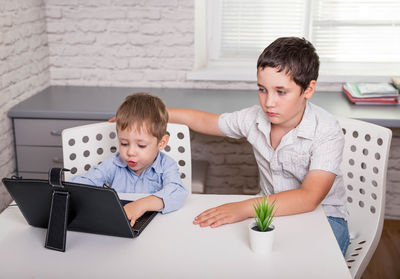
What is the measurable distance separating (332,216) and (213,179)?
1429 millimetres

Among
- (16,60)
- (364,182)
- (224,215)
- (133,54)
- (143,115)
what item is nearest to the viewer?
(224,215)

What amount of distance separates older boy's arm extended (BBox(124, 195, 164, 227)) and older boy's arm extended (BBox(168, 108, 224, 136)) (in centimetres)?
62

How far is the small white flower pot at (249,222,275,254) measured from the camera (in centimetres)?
115

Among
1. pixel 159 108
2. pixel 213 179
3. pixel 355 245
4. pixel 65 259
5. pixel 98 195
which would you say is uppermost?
pixel 159 108

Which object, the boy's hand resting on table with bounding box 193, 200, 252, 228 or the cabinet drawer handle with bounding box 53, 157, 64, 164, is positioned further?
the cabinet drawer handle with bounding box 53, 157, 64, 164

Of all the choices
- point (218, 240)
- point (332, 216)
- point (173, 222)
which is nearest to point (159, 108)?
point (173, 222)

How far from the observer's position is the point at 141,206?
4.48ft

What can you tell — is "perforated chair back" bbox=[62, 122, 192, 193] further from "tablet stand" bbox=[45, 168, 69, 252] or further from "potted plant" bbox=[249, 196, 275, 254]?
"potted plant" bbox=[249, 196, 275, 254]

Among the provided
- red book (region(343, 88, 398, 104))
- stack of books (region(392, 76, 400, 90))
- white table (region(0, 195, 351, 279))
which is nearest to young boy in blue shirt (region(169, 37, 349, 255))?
white table (region(0, 195, 351, 279))

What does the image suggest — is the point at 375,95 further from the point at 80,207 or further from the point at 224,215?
the point at 80,207

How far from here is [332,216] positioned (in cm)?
172

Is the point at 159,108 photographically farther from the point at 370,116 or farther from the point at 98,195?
the point at 370,116

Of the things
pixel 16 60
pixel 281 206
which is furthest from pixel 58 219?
pixel 16 60

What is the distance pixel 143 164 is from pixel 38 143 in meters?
1.19
